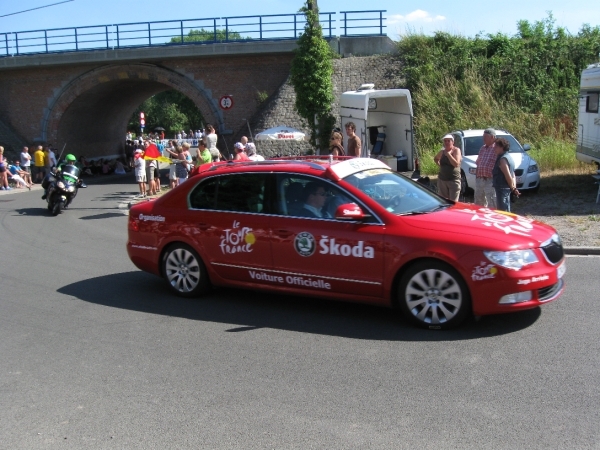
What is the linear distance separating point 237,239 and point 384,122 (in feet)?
47.3

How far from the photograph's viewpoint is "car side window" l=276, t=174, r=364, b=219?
6.90 meters

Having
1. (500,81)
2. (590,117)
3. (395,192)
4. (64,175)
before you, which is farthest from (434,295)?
(500,81)

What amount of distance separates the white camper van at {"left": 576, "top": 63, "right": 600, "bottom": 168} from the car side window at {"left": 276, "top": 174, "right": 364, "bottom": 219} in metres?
10.2

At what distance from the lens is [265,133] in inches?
1011

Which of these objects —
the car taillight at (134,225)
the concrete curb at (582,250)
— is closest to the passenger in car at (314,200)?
the car taillight at (134,225)

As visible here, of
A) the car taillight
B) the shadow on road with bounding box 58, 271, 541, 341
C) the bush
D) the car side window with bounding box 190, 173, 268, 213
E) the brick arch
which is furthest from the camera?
the brick arch

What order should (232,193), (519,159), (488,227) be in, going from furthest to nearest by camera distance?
(519,159)
(232,193)
(488,227)

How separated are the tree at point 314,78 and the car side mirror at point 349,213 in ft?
66.3

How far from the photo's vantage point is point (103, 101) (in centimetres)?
3772

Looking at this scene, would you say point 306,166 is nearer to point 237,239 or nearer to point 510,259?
point 237,239

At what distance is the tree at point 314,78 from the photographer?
2691 cm

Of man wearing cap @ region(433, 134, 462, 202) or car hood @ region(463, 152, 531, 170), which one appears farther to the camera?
car hood @ region(463, 152, 531, 170)

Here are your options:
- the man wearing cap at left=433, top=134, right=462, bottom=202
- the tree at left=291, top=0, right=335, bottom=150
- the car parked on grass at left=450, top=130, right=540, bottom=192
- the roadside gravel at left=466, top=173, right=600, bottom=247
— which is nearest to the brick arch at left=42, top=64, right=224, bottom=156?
the tree at left=291, top=0, right=335, bottom=150

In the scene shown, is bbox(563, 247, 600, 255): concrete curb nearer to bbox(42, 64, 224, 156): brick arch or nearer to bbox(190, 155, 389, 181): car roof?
bbox(190, 155, 389, 181): car roof
